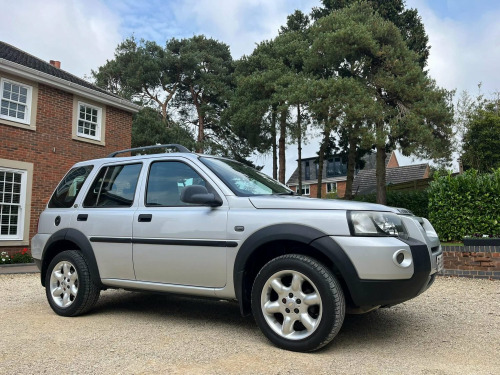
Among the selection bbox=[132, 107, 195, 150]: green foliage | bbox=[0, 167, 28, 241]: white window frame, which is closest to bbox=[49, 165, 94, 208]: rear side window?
bbox=[0, 167, 28, 241]: white window frame

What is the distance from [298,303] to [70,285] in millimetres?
2801

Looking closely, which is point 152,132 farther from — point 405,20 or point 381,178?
point 405,20

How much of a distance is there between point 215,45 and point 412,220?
29.5 m

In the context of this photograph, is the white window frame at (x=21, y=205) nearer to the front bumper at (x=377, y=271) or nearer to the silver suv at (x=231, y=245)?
the silver suv at (x=231, y=245)

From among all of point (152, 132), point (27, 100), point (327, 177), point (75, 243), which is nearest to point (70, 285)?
point (75, 243)

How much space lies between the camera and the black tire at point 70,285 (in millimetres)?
4598

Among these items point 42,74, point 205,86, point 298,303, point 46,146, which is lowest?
point 298,303

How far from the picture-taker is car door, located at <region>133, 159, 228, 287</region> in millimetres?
3811

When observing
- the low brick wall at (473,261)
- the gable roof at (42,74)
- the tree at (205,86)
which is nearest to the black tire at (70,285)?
the low brick wall at (473,261)

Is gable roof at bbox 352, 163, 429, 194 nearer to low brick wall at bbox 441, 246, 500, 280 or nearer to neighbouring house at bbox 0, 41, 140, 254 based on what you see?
neighbouring house at bbox 0, 41, 140, 254

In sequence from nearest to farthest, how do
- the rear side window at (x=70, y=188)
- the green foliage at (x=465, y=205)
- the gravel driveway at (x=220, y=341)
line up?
the gravel driveway at (x=220, y=341)
the rear side window at (x=70, y=188)
the green foliage at (x=465, y=205)

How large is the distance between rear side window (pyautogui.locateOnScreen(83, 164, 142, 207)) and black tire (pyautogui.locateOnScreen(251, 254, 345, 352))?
1893 mm

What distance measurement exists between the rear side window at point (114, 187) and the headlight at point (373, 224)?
243 centimetres

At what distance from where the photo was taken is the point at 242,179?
14.1 feet
